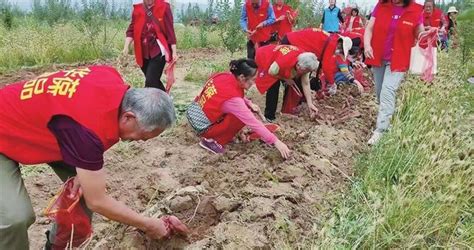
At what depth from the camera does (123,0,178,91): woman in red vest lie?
5484 millimetres

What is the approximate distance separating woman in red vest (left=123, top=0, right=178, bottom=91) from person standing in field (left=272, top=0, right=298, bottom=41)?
280 centimetres

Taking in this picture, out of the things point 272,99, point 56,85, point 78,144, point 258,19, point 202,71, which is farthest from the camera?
point 202,71

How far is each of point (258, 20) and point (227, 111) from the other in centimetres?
379

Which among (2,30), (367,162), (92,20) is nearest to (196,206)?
(367,162)

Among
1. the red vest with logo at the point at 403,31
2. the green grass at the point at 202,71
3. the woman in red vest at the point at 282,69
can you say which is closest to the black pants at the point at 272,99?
the woman in red vest at the point at 282,69

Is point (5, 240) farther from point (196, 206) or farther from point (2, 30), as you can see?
point (2, 30)

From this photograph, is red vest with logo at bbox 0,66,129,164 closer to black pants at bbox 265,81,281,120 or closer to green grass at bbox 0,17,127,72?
black pants at bbox 265,81,281,120

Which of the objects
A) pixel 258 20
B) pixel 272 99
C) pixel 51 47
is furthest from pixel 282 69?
pixel 51 47

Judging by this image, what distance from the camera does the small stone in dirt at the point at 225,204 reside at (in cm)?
327

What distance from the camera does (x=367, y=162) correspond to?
4.15m

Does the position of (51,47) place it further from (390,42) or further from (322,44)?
(390,42)

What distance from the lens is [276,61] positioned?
16.9 ft

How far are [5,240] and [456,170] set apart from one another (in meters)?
2.63

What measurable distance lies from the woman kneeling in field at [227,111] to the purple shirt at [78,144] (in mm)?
2069
